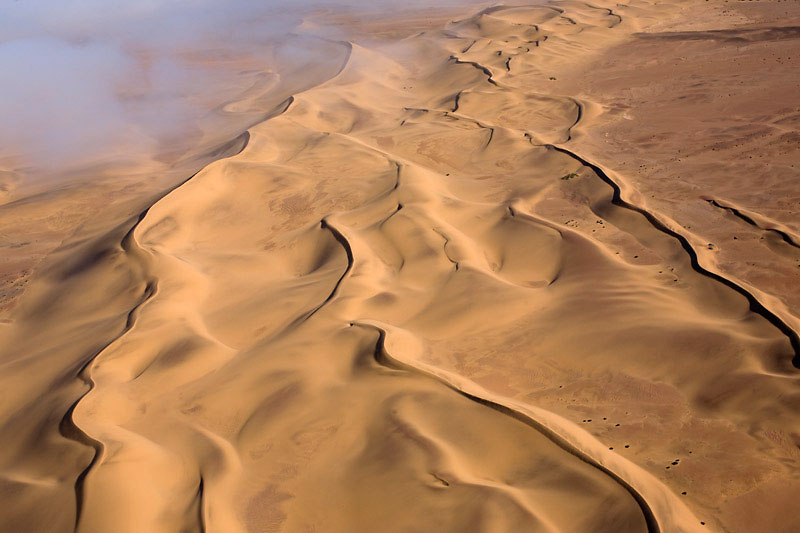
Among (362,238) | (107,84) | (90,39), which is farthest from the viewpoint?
(90,39)

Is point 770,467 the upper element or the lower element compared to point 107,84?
upper

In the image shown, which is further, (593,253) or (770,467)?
(593,253)

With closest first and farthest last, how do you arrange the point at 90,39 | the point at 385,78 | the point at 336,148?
the point at 336,148
the point at 385,78
the point at 90,39

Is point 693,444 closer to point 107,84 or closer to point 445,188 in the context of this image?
point 445,188

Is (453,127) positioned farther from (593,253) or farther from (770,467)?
(770,467)

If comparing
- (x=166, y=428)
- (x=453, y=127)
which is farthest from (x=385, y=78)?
(x=166, y=428)

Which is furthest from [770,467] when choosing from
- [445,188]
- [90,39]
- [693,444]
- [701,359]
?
[90,39]

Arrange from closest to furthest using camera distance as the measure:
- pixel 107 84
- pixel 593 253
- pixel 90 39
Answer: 1. pixel 593 253
2. pixel 107 84
3. pixel 90 39
